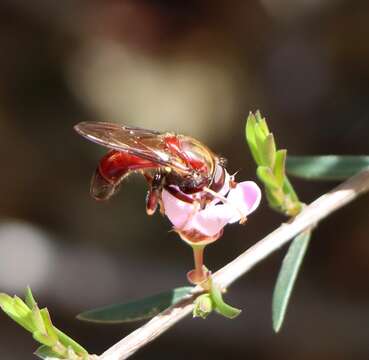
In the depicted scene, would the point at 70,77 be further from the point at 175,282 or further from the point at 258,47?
the point at 175,282

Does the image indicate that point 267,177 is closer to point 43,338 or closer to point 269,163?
point 269,163

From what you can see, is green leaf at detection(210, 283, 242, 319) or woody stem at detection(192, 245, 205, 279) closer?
green leaf at detection(210, 283, 242, 319)

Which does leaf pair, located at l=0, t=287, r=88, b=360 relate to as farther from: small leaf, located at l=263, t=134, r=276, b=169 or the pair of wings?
small leaf, located at l=263, t=134, r=276, b=169

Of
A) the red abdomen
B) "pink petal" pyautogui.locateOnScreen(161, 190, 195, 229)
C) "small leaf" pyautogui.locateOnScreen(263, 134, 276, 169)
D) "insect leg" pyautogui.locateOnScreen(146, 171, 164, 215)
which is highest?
the red abdomen

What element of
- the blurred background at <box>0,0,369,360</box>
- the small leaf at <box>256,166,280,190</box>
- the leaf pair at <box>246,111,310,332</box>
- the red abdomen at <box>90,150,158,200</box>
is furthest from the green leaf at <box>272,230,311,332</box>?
the blurred background at <box>0,0,369,360</box>

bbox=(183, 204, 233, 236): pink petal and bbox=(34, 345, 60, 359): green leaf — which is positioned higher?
bbox=(183, 204, 233, 236): pink petal
